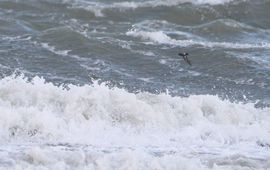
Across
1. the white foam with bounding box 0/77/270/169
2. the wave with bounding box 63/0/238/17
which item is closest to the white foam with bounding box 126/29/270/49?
the wave with bounding box 63/0/238/17

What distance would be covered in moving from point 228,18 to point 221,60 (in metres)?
4.29

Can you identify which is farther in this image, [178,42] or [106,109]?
[178,42]

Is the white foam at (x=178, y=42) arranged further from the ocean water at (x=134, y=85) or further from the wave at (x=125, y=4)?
the wave at (x=125, y=4)

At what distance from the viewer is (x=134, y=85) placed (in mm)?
13414

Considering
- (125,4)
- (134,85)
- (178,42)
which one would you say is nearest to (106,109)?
(134,85)

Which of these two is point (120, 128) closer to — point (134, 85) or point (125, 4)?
point (134, 85)

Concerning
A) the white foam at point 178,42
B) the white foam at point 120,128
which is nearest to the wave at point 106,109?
the white foam at point 120,128

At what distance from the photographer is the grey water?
13828 millimetres

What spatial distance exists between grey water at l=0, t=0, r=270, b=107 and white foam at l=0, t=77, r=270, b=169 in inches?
52.8

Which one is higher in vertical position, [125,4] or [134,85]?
[125,4]

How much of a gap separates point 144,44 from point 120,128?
19.5 feet

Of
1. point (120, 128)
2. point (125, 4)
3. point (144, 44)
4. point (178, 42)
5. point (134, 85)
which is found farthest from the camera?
point (125, 4)

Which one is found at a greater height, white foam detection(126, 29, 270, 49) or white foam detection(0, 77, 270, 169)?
white foam detection(0, 77, 270, 169)

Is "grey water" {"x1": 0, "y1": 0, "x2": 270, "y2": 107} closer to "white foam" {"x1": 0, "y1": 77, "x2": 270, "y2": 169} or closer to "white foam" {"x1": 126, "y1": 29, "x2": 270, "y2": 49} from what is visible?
"white foam" {"x1": 126, "y1": 29, "x2": 270, "y2": 49}
